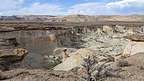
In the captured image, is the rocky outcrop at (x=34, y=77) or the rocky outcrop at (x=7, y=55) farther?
the rocky outcrop at (x=7, y=55)

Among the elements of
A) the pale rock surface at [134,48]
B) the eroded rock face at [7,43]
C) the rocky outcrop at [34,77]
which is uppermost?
the eroded rock face at [7,43]

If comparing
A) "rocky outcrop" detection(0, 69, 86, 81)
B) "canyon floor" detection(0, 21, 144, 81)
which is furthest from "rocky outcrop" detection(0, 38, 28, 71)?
"rocky outcrop" detection(0, 69, 86, 81)

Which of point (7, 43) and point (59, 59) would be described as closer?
point (7, 43)

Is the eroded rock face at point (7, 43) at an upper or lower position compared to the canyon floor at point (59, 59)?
upper

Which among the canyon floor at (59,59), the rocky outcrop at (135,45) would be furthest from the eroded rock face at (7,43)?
the rocky outcrop at (135,45)

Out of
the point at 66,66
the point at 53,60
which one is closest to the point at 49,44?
the point at 53,60

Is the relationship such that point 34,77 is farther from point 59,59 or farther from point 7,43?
point 59,59

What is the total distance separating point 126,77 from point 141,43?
6761 millimetres

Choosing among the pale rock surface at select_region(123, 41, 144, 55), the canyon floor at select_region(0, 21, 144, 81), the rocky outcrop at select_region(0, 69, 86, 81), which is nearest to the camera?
the rocky outcrop at select_region(0, 69, 86, 81)

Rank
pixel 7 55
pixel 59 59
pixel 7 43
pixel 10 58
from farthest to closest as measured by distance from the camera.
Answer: pixel 59 59 < pixel 7 43 < pixel 10 58 < pixel 7 55

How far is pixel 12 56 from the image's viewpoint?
31.2 ft

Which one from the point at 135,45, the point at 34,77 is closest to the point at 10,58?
the point at 34,77

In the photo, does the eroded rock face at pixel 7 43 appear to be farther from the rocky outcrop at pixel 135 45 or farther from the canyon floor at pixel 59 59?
the rocky outcrop at pixel 135 45

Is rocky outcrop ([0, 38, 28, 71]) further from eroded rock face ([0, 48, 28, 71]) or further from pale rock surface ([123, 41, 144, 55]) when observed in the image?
pale rock surface ([123, 41, 144, 55])
